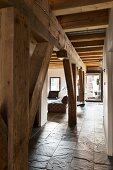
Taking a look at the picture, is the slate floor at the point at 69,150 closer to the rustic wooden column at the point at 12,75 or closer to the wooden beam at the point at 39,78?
the wooden beam at the point at 39,78

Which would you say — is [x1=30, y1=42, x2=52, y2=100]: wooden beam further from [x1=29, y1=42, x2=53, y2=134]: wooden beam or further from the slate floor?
the slate floor

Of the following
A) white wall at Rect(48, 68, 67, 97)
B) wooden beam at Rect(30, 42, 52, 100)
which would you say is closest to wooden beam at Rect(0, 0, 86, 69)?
wooden beam at Rect(30, 42, 52, 100)

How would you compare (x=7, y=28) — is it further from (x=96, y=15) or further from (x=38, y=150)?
(x=38, y=150)

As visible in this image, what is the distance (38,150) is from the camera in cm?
320

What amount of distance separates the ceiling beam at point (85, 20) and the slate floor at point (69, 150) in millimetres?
2354

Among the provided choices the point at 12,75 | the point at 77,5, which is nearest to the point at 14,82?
the point at 12,75

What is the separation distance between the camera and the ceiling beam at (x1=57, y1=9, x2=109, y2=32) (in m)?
2.89

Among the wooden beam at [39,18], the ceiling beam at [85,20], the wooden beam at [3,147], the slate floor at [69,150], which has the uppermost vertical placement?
the ceiling beam at [85,20]

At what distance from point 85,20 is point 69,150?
2.46 meters

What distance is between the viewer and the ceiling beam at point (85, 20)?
2889 mm

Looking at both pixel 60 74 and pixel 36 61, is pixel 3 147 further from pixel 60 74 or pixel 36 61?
pixel 60 74

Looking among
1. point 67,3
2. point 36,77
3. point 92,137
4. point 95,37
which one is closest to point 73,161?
point 92,137

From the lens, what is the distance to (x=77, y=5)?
7.25ft

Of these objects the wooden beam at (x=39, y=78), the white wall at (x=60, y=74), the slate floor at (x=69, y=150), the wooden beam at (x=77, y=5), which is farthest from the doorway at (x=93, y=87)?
the wooden beam at (x=39, y=78)
